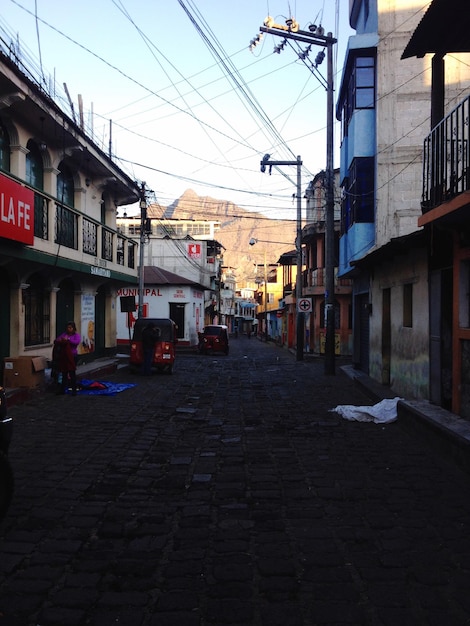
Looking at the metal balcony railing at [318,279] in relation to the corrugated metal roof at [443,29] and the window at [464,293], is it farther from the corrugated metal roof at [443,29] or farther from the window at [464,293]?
the window at [464,293]

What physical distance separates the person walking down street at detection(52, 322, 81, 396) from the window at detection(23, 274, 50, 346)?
5.19 ft

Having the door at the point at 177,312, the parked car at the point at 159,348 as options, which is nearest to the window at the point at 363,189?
the parked car at the point at 159,348

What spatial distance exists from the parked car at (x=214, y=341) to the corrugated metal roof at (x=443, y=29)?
24181 mm

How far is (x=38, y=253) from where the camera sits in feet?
40.0

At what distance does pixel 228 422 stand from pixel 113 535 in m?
5.30

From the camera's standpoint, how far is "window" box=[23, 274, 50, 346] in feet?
44.9

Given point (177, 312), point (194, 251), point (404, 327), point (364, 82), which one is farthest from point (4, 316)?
point (194, 251)

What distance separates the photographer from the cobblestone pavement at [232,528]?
3.26 metres

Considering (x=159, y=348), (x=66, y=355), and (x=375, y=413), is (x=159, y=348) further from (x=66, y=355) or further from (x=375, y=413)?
(x=375, y=413)

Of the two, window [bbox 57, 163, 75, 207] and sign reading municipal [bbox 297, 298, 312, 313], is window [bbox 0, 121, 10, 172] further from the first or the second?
sign reading municipal [bbox 297, 298, 312, 313]

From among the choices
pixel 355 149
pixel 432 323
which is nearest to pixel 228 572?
pixel 432 323

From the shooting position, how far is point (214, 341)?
32.3 m

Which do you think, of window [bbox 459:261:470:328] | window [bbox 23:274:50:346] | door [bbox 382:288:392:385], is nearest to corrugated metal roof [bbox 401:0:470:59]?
window [bbox 459:261:470:328]

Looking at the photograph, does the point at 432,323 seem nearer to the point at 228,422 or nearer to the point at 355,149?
the point at 228,422
